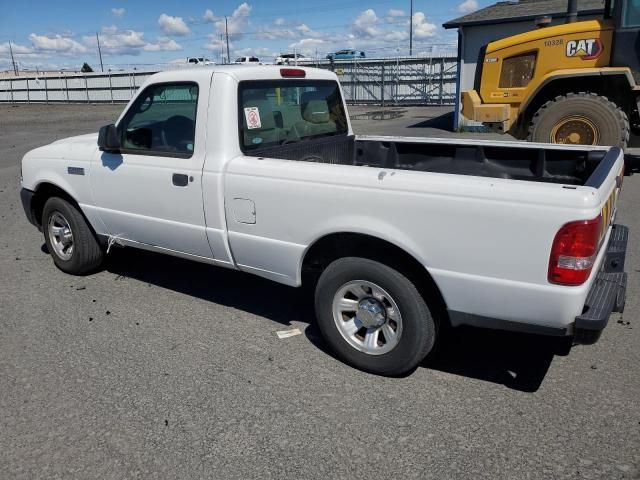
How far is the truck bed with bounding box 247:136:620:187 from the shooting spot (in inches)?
165

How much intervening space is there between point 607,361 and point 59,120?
25816 millimetres

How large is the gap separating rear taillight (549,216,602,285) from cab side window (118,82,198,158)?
2.57 metres

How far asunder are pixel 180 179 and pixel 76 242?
1.71 m

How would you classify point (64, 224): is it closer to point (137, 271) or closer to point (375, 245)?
point (137, 271)

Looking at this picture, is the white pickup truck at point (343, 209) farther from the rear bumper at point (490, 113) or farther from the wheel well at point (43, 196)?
the rear bumper at point (490, 113)

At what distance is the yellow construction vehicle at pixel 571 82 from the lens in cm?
888

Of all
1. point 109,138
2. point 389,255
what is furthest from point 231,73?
point 389,255

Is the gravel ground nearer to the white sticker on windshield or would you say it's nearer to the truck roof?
the white sticker on windshield

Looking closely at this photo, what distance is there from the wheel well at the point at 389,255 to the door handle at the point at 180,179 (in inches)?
42.6

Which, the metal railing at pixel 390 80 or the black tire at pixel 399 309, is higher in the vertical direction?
the metal railing at pixel 390 80

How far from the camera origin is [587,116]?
9.03 meters

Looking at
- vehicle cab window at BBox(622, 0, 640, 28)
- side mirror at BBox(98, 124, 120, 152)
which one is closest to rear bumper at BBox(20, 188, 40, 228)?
side mirror at BBox(98, 124, 120, 152)

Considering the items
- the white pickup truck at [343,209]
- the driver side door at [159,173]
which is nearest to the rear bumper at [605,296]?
the white pickup truck at [343,209]

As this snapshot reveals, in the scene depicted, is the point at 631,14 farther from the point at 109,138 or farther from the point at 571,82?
the point at 109,138
